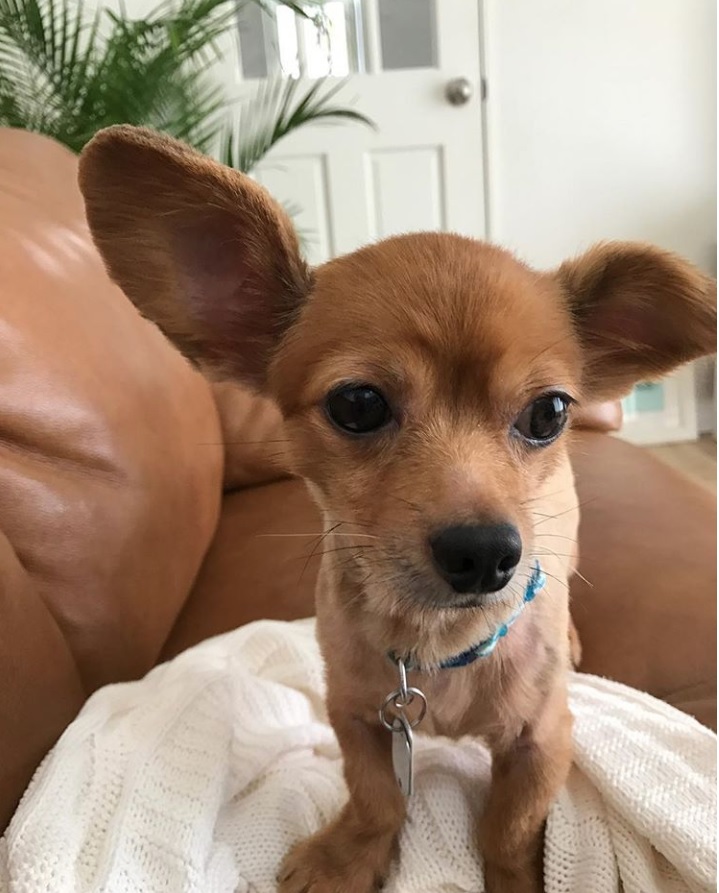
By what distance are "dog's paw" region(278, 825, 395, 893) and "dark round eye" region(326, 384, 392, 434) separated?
49 cm

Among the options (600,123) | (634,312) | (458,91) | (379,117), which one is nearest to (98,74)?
(379,117)

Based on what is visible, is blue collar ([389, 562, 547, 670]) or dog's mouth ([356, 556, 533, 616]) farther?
blue collar ([389, 562, 547, 670])

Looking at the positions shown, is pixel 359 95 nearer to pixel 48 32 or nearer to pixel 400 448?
pixel 48 32

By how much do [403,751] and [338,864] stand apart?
15cm

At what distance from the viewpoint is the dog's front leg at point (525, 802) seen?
910mm

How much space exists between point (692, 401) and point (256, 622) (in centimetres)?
308

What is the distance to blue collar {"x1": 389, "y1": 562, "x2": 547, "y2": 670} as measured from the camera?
0.90m

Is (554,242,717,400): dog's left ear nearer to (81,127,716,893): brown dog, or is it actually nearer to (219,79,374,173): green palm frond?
(81,127,716,893): brown dog

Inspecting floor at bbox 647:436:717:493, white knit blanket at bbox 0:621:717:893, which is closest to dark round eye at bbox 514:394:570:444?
white knit blanket at bbox 0:621:717:893

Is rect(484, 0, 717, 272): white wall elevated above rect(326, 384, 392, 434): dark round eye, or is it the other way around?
rect(484, 0, 717, 272): white wall

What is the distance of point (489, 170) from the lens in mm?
3422

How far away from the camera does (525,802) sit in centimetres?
91

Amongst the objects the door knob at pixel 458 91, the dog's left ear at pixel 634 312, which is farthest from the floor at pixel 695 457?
the dog's left ear at pixel 634 312

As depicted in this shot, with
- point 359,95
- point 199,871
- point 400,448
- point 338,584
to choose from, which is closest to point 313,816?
point 199,871
